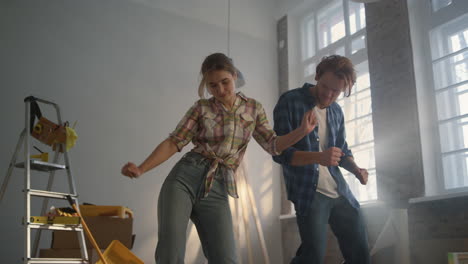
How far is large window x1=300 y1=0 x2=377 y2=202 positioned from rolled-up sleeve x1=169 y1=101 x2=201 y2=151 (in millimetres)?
2477

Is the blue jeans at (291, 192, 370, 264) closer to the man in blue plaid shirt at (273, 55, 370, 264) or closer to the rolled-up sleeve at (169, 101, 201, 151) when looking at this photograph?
the man in blue plaid shirt at (273, 55, 370, 264)

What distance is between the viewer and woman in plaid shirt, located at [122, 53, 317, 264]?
1.56 meters

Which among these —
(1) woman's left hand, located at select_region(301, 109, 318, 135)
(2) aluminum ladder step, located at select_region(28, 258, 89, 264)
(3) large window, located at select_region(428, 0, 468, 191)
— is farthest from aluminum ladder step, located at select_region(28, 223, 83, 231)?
(3) large window, located at select_region(428, 0, 468, 191)

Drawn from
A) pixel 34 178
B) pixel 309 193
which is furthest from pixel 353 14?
pixel 34 178

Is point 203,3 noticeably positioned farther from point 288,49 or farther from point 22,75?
point 22,75

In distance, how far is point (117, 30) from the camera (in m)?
4.18

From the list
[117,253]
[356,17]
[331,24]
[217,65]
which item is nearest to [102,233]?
[117,253]

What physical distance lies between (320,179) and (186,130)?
0.70 m

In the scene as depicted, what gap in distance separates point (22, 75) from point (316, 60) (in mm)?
2947

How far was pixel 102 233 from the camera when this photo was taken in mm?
2996

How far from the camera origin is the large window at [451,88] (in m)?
3.19

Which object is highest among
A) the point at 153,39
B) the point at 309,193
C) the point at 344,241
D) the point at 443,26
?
the point at 153,39

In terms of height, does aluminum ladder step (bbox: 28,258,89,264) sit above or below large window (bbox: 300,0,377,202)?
below

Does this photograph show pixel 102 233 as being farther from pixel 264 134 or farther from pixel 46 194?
pixel 264 134
